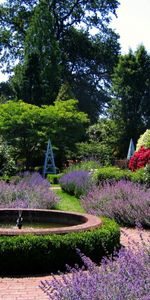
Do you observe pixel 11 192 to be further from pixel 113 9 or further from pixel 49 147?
pixel 113 9

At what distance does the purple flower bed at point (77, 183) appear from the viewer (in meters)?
15.9

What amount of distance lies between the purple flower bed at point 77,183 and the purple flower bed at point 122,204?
3.27 m

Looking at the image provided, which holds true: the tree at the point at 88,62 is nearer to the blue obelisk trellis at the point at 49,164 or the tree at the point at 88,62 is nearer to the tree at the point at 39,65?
the tree at the point at 39,65

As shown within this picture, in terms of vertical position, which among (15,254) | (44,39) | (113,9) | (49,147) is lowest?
(15,254)

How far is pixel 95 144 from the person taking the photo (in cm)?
2884

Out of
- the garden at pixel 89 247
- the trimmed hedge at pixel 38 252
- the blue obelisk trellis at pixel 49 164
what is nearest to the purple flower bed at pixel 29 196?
the garden at pixel 89 247

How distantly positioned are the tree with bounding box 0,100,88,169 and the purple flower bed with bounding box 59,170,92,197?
26.5 feet

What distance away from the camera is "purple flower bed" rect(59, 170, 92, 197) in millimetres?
15862

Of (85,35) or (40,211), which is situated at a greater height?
(85,35)

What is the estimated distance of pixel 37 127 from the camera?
2683 centimetres

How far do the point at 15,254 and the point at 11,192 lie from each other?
601 centimetres

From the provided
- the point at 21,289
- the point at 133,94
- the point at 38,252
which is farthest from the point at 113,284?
the point at 133,94

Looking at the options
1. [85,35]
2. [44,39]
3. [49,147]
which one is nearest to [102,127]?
[49,147]

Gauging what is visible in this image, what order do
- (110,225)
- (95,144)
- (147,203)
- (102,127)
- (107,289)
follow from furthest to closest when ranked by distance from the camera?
(102,127), (95,144), (147,203), (110,225), (107,289)
